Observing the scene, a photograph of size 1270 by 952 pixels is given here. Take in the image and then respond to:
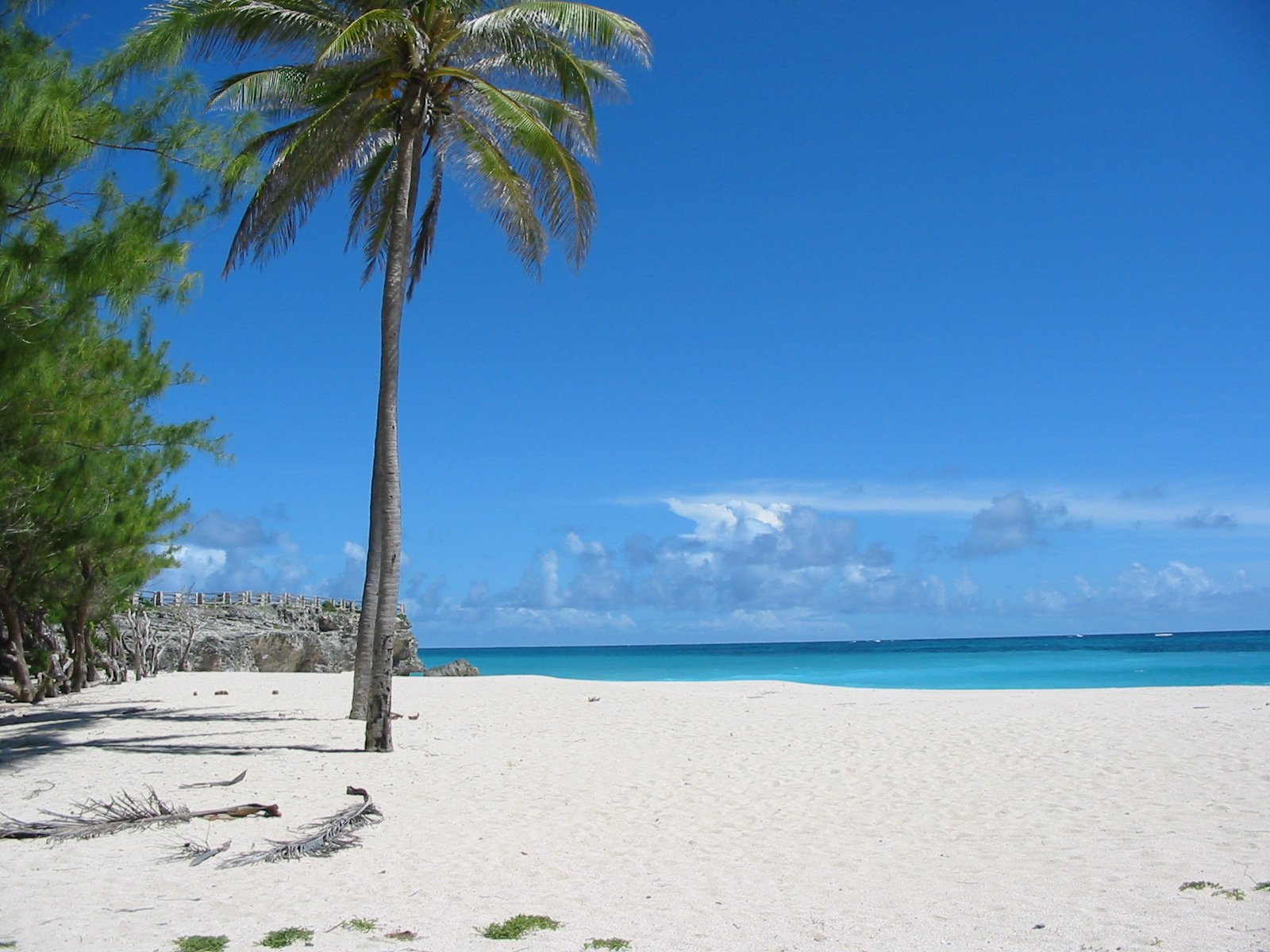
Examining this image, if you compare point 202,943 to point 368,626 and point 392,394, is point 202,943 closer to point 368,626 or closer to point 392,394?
point 392,394

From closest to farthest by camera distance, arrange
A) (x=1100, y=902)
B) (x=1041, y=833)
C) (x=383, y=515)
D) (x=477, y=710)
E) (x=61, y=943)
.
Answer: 1. (x=61, y=943)
2. (x=1100, y=902)
3. (x=1041, y=833)
4. (x=383, y=515)
5. (x=477, y=710)

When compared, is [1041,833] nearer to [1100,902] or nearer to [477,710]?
[1100,902]

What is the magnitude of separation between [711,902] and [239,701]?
14401mm

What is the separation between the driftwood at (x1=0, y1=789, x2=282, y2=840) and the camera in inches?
267

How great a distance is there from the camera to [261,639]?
3231cm

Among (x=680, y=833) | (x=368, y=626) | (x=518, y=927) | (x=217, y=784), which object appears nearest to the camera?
(x=518, y=927)

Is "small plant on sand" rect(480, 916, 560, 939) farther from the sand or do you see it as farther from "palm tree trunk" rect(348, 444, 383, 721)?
"palm tree trunk" rect(348, 444, 383, 721)

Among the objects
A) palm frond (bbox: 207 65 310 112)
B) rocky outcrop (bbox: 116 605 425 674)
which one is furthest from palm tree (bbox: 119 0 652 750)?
rocky outcrop (bbox: 116 605 425 674)

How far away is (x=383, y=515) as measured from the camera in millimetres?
11828

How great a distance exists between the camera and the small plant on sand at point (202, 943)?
4.62m

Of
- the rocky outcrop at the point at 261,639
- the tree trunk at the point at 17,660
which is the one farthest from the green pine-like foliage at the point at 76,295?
the rocky outcrop at the point at 261,639

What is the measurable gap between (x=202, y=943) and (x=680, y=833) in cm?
358

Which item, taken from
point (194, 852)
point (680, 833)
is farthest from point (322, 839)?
point (680, 833)

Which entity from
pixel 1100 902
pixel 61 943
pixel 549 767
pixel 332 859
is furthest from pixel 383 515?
pixel 1100 902
